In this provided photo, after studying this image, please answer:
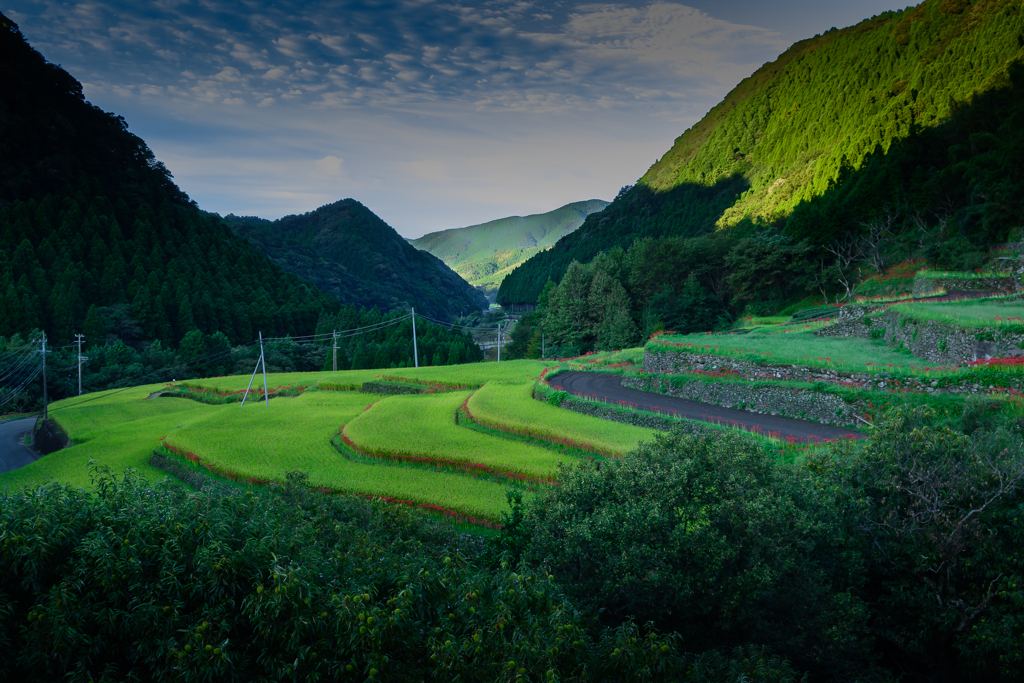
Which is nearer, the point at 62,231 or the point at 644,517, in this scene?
the point at 644,517

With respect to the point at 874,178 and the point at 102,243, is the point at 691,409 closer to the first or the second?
the point at 874,178

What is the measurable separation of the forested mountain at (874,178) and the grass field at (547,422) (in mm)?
31767

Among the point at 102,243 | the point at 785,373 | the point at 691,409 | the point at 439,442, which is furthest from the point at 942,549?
the point at 102,243

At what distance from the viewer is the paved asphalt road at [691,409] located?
808 inches

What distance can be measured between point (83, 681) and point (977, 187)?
2408 inches

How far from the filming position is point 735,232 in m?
64.8

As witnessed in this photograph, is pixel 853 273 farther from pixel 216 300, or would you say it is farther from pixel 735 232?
pixel 216 300

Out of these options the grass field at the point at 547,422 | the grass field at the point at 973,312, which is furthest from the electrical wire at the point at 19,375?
the grass field at the point at 973,312

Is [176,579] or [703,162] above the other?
[703,162]

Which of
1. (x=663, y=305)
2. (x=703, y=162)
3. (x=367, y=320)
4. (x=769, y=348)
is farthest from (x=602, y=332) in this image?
(x=703, y=162)

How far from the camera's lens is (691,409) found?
83.0 feet

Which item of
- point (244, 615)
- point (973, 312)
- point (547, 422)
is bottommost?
point (547, 422)

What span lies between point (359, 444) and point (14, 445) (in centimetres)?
3235

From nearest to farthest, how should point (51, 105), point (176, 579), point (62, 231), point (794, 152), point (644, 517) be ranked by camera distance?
point (176, 579), point (644, 517), point (62, 231), point (794, 152), point (51, 105)
